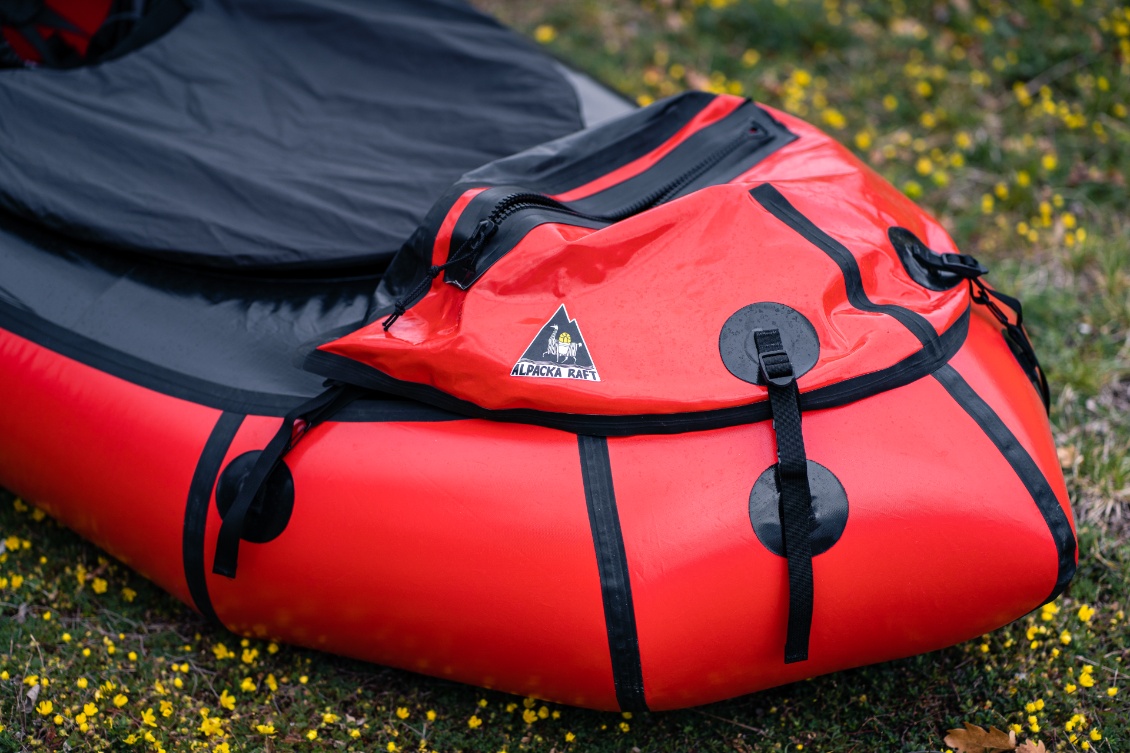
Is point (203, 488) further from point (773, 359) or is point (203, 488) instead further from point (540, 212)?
point (773, 359)

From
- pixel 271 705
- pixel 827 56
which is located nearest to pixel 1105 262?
pixel 827 56

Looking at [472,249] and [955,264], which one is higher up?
[472,249]

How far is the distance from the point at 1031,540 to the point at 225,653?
173 cm

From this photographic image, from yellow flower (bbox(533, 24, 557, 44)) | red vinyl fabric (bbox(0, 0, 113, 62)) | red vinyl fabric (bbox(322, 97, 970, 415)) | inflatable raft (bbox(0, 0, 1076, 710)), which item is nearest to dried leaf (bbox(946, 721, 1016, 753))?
inflatable raft (bbox(0, 0, 1076, 710))

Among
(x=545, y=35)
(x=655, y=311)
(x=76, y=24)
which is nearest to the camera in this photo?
(x=655, y=311)

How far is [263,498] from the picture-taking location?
6.19ft

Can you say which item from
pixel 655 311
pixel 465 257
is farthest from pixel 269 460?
pixel 655 311

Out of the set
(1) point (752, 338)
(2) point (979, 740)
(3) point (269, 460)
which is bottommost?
(2) point (979, 740)

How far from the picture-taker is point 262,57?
2.81m

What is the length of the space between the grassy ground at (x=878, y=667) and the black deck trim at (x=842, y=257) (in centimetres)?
45

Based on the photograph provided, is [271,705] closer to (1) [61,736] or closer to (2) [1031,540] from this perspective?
(1) [61,736]

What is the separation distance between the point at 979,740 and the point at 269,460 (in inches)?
62.4

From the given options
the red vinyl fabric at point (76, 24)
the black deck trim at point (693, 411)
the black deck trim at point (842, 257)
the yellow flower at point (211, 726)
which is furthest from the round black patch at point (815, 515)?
the red vinyl fabric at point (76, 24)

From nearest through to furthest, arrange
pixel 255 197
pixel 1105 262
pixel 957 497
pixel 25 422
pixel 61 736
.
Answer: pixel 957 497 → pixel 61 736 → pixel 25 422 → pixel 255 197 → pixel 1105 262
